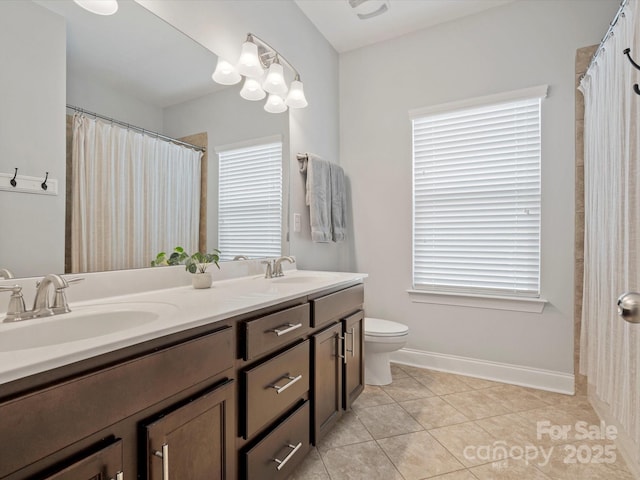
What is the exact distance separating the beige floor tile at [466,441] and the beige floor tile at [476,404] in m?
0.14

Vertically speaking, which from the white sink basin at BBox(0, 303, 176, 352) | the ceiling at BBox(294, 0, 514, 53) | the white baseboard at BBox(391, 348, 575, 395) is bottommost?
the white baseboard at BBox(391, 348, 575, 395)

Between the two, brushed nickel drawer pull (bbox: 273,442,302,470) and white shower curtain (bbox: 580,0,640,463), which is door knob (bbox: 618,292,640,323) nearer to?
white shower curtain (bbox: 580,0,640,463)

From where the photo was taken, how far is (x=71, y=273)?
114cm

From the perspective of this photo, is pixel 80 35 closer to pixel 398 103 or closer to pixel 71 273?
pixel 71 273

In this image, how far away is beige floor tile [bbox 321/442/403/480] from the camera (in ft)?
4.75

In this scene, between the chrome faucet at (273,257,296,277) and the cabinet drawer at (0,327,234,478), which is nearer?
the cabinet drawer at (0,327,234,478)

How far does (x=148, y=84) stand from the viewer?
4.62 feet

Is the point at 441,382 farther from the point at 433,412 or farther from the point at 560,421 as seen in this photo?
the point at 560,421

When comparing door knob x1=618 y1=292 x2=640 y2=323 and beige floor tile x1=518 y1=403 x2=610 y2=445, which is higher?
door knob x1=618 y1=292 x2=640 y2=323

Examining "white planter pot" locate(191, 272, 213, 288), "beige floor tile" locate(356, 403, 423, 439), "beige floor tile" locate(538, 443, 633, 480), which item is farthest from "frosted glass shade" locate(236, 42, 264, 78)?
"beige floor tile" locate(538, 443, 633, 480)

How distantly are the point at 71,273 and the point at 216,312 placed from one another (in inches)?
22.8

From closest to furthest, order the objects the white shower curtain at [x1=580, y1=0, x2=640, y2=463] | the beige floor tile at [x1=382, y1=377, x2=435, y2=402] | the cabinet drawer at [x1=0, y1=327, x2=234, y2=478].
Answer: the cabinet drawer at [x1=0, y1=327, x2=234, y2=478], the white shower curtain at [x1=580, y1=0, x2=640, y2=463], the beige floor tile at [x1=382, y1=377, x2=435, y2=402]

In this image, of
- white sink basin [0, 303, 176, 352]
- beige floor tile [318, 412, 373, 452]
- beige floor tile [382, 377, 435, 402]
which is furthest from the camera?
beige floor tile [382, 377, 435, 402]

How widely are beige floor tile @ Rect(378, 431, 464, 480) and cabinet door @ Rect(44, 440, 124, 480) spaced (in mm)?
1231
